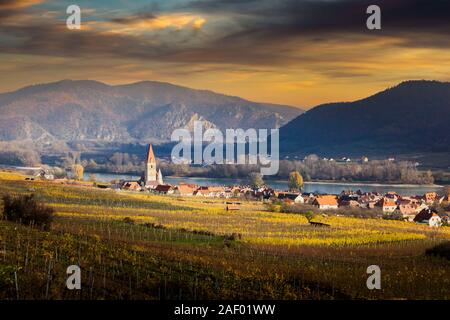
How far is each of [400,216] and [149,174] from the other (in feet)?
267

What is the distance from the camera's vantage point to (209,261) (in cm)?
2991

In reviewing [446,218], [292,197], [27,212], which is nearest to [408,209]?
[446,218]

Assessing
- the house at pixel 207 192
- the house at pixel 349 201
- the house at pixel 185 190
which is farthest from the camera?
the house at pixel 207 192

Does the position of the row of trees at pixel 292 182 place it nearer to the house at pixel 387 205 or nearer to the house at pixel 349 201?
the house at pixel 349 201

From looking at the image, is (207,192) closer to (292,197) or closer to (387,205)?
(292,197)

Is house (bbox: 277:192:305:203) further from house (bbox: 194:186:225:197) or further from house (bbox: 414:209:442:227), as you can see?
house (bbox: 414:209:442:227)

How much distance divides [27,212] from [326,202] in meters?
73.7

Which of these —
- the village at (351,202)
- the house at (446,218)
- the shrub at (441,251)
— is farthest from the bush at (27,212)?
the house at (446,218)

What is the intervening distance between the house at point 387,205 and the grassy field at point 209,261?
4702cm

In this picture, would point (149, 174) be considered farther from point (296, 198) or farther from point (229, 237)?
point (229, 237)

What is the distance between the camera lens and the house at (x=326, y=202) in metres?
105
